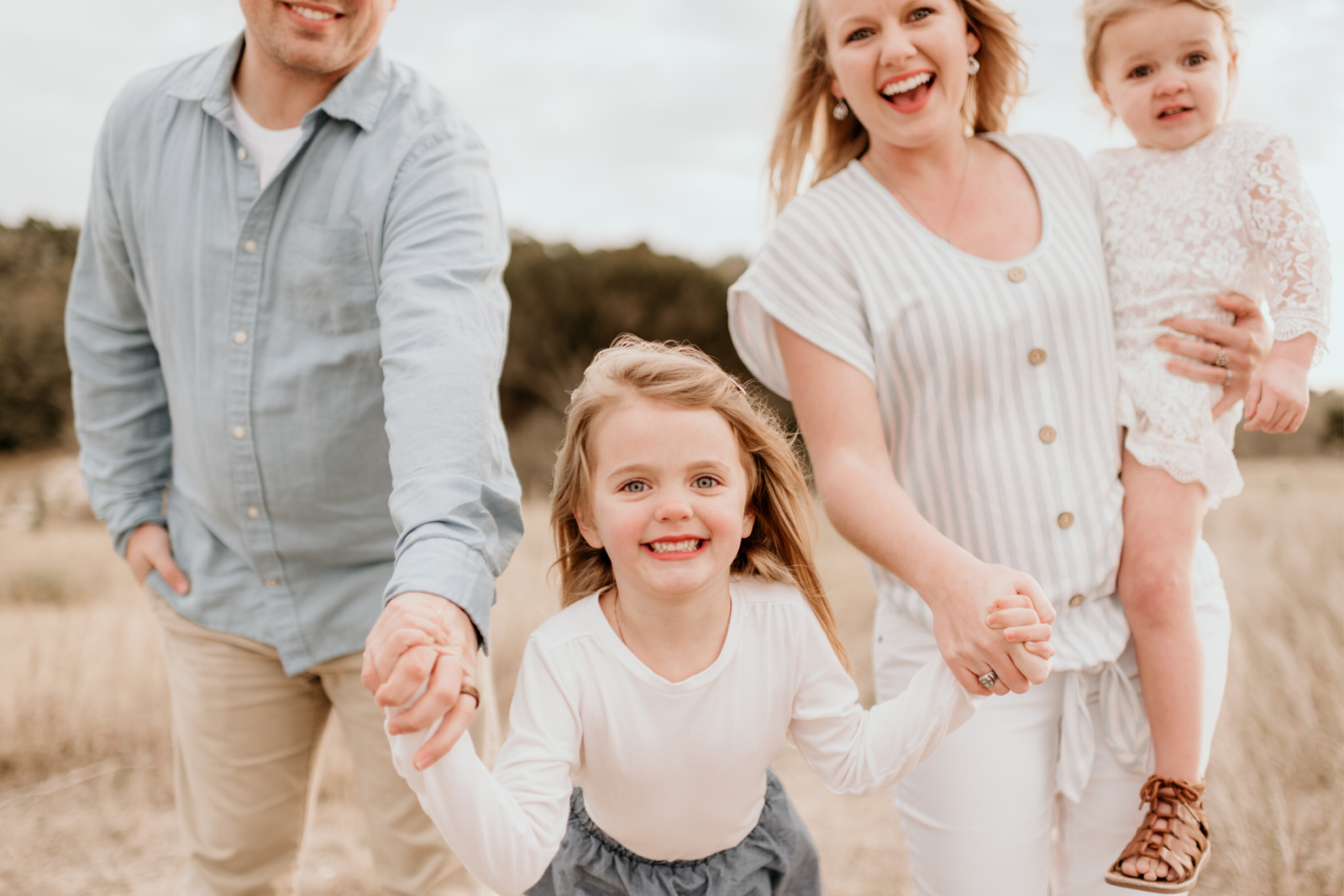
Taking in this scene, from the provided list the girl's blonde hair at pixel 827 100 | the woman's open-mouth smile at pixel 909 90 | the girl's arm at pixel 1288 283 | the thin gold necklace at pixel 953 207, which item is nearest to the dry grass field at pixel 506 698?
the girl's blonde hair at pixel 827 100

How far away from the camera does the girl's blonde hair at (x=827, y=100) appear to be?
2.17 m

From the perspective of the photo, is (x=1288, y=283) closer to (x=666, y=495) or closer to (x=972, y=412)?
(x=972, y=412)

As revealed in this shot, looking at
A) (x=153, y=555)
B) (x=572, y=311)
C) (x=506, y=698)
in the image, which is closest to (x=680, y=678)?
(x=153, y=555)

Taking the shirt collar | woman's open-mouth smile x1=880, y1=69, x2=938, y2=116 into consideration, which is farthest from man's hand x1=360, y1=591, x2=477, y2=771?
woman's open-mouth smile x1=880, y1=69, x2=938, y2=116

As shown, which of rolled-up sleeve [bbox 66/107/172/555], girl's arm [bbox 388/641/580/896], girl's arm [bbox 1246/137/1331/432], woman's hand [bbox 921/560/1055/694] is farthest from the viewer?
rolled-up sleeve [bbox 66/107/172/555]

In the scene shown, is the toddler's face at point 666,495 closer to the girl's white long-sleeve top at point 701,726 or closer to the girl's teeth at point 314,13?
the girl's white long-sleeve top at point 701,726

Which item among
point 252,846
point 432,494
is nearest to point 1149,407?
point 432,494

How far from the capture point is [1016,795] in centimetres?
191

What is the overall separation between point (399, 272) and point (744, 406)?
653 mm

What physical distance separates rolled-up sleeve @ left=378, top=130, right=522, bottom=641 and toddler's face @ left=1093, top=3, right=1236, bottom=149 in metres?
1.42

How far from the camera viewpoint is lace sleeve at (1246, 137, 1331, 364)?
6.61 feet

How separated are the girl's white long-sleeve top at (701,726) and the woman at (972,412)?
195 millimetres

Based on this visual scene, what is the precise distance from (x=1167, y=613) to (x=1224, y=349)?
0.56 meters

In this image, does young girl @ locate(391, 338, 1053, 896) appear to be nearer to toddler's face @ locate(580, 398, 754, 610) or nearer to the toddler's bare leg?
toddler's face @ locate(580, 398, 754, 610)
